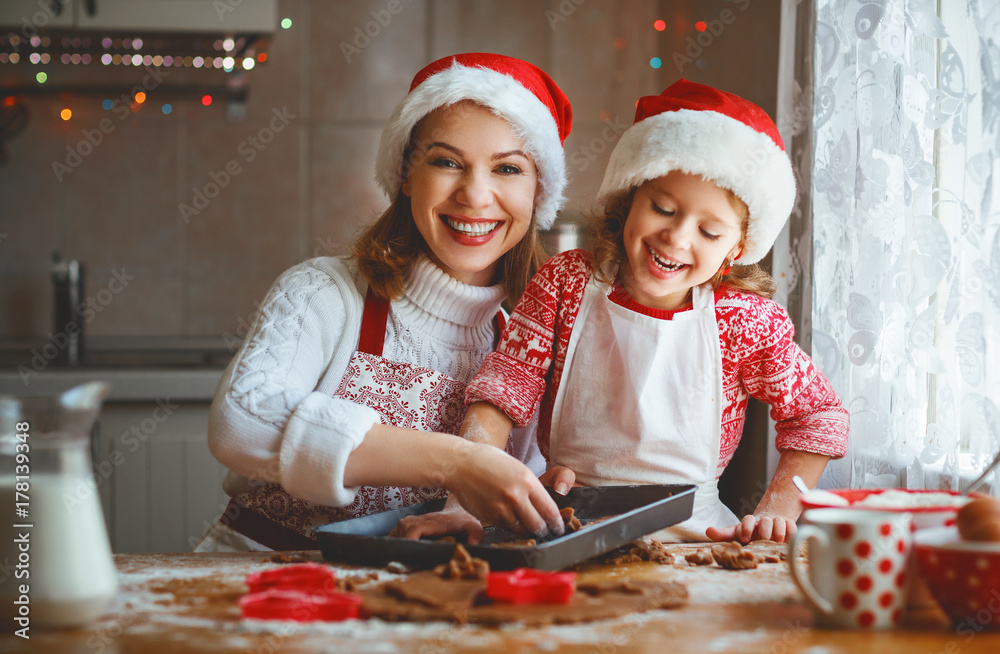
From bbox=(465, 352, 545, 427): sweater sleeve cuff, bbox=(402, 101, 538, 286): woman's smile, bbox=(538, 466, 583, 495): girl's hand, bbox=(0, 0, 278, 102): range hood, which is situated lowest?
bbox=(538, 466, 583, 495): girl's hand

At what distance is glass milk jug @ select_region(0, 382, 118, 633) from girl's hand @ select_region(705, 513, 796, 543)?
710mm

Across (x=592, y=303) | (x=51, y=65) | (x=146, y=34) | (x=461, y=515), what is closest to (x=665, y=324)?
(x=592, y=303)

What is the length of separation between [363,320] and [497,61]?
0.48 meters

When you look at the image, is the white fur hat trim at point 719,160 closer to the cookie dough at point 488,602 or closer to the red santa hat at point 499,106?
the red santa hat at point 499,106

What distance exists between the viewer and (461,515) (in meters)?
1.02

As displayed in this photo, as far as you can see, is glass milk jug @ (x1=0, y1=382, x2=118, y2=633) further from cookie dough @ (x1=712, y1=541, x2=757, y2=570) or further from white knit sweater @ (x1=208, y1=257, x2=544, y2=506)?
cookie dough @ (x1=712, y1=541, x2=757, y2=570)

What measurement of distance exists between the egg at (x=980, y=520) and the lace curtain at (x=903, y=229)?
39 cm

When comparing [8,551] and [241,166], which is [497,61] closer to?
[8,551]

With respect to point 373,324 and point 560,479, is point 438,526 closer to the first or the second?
point 560,479

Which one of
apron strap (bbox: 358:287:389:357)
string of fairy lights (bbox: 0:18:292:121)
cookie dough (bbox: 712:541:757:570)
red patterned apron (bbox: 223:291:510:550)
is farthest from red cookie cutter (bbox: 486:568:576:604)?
string of fairy lights (bbox: 0:18:292:121)

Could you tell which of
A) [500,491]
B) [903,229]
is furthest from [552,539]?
[903,229]

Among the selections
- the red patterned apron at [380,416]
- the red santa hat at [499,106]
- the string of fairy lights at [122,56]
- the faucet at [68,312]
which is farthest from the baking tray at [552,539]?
the string of fairy lights at [122,56]

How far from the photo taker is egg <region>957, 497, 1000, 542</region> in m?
0.72

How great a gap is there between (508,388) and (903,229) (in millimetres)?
643
